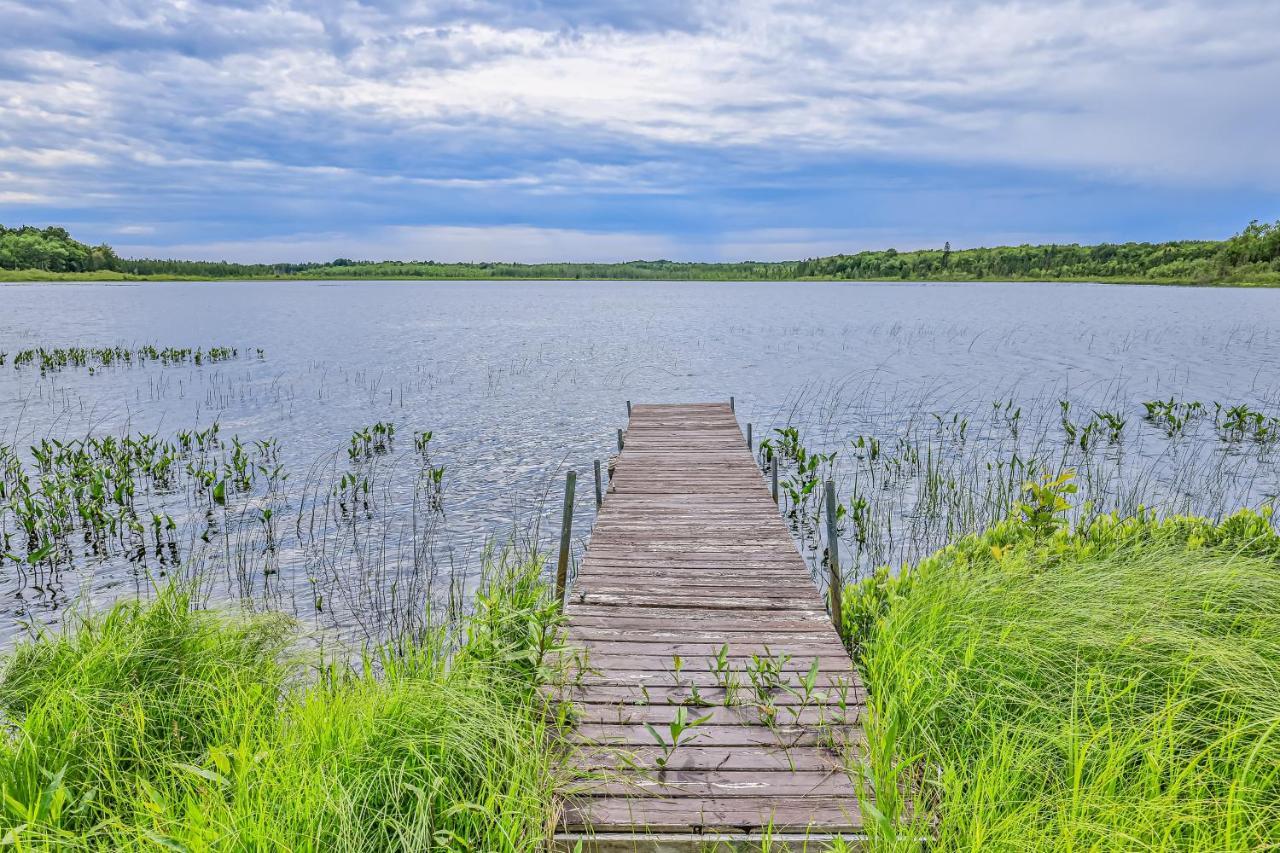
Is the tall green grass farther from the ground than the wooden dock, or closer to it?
farther from the ground

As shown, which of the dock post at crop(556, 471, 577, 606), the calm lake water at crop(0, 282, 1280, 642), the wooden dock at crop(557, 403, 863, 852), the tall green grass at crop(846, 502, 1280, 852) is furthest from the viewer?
the calm lake water at crop(0, 282, 1280, 642)

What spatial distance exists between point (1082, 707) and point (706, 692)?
243cm

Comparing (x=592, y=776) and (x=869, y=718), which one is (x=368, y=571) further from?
(x=869, y=718)

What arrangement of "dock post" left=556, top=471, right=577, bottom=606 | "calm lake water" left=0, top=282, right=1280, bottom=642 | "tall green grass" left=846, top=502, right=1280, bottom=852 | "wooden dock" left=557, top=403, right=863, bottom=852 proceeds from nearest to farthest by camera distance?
"tall green grass" left=846, top=502, right=1280, bottom=852 → "wooden dock" left=557, top=403, right=863, bottom=852 → "dock post" left=556, top=471, right=577, bottom=606 → "calm lake water" left=0, top=282, right=1280, bottom=642

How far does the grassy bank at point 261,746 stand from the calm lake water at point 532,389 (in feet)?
11.7

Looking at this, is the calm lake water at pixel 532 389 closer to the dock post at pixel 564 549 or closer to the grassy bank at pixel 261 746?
the dock post at pixel 564 549

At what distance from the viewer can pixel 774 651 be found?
582cm

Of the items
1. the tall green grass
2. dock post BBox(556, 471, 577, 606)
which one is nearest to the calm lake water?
dock post BBox(556, 471, 577, 606)

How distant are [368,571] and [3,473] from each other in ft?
30.6

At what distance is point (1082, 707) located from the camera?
451 cm

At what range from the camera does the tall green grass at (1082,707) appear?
345 cm

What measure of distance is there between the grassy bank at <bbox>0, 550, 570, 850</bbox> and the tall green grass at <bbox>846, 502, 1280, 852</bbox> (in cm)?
217

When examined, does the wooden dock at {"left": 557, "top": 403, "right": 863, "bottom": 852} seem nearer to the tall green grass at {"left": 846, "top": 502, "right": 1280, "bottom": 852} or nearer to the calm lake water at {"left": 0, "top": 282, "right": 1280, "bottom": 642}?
the tall green grass at {"left": 846, "top": 502, "right": 1280, "bottom": 852}

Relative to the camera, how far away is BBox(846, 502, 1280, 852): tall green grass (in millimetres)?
3451
